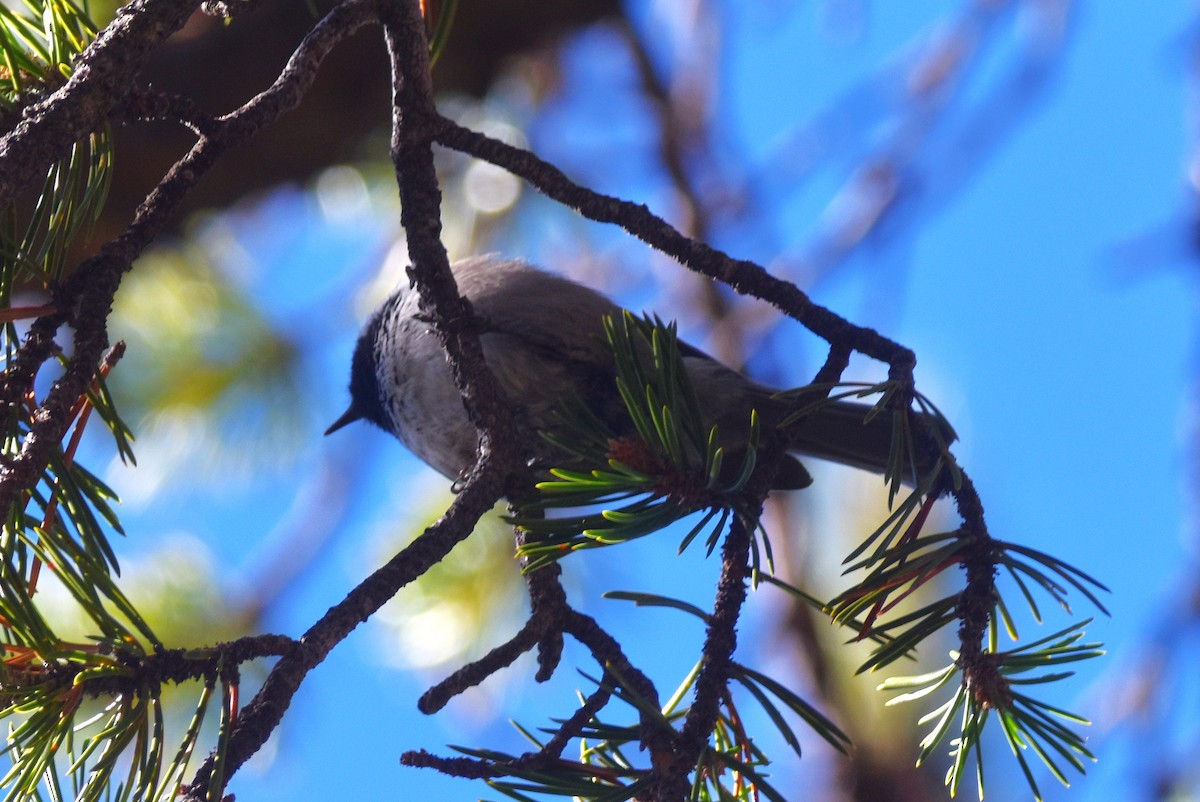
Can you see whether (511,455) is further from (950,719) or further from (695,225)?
(695,225)

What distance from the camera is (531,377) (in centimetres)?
226

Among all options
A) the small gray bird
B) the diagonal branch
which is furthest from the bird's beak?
the diagonal branch

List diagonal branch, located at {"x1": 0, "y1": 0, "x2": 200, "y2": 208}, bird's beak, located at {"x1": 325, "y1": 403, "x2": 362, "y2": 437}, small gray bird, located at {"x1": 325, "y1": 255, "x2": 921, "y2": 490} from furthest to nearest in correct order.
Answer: bird's beak, located at {"x1": 325, "y1": 403, "x2": 362, "y2": 437}
small gray bird, located at {"x1": 325, "y1": 255, "x2": 921, "y2": 490}
diagonal branch, located at {"x1": 0, "y1": 0, "x2": 200, "y2": 208}

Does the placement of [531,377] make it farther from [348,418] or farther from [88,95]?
[88,95]

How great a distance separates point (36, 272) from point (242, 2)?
1.24 feet

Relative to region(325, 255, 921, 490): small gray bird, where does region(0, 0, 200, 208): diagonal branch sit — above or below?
below

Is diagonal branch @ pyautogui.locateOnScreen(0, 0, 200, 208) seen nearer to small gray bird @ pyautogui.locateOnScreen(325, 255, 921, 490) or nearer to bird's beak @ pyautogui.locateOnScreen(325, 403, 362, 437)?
small gray bird @ pyautogui.locateOnScreen(325, 255, 921, 490)

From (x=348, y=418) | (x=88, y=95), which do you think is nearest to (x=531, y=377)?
(x=348, y=418)

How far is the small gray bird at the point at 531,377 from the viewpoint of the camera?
2.25 metres

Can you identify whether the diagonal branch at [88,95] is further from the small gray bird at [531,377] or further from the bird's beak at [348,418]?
the bird's beak at [348,418]

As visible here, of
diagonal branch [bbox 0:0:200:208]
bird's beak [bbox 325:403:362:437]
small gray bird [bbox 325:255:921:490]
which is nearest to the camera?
diagonal branch [bbox 0:0:200:208]

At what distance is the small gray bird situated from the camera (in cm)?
225

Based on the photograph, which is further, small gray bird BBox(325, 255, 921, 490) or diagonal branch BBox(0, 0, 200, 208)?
small gray bird BBox(325, 255, 921, 490)

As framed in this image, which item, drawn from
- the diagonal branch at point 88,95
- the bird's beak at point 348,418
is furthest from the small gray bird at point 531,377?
the diagonal branch at point 88,95
